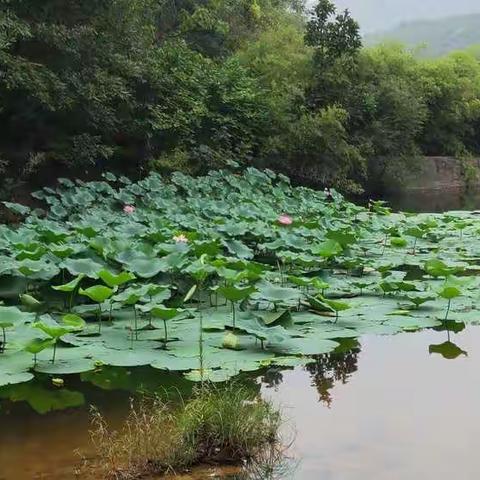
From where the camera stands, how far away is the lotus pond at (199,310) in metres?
3.55

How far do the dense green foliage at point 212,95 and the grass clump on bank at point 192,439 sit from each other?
19.6 ft

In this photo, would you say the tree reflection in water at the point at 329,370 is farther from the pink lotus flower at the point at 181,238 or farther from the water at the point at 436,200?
the water at the point at 436,200

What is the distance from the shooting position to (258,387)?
3582 millimetres

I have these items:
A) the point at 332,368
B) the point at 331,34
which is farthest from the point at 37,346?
the point at 331,34

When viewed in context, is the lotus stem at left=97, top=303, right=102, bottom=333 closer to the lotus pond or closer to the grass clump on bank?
the lotus pond

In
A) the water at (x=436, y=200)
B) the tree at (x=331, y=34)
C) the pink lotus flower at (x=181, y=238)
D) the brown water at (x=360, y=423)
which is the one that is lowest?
the brown water at (x=360, y=423)

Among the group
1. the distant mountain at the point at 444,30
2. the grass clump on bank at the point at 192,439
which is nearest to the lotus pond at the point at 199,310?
the grass clump on bank at the point at 192,439

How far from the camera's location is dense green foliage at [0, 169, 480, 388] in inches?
145

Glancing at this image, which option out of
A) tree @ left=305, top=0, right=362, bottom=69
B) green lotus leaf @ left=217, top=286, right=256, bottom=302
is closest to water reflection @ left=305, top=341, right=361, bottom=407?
green lotus leaf @ left=217, top=286, right=256, bottom=302

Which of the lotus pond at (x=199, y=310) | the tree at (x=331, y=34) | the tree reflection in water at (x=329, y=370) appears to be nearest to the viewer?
the lotus pond at (x=199, y=310)

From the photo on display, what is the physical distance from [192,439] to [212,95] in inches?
414

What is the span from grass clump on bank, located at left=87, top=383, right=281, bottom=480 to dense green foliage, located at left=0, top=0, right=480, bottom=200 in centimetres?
598

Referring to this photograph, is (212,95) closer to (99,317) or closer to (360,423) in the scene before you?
(99,317)

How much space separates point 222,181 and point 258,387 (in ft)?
25.7
